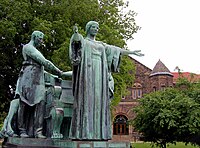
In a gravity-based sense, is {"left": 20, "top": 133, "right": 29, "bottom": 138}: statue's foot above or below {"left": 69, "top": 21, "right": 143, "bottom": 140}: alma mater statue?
below

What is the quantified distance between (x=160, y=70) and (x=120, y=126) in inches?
408

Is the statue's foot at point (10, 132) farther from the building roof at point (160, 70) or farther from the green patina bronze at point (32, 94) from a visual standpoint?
the building roof at point (160, 70)

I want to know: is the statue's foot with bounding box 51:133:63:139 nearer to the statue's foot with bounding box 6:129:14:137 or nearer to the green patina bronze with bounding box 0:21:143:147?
the green patina bronze with bounding box 0:21:143:147

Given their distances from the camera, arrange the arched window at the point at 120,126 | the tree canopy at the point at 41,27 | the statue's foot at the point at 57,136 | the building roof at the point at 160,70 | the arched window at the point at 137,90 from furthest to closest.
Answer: the arched window at the point at 137,90
the building roof at the point at 160,70
the arched window at the point at 120,126
the tree canopy at the point at 41,27
the statue's foot at the point at 57,136

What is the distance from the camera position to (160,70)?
55.9m

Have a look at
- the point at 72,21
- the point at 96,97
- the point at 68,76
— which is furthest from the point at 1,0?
the point at 96,97

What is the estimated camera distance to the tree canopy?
70.0ft

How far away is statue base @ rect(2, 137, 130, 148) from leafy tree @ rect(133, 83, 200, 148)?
60.9ft

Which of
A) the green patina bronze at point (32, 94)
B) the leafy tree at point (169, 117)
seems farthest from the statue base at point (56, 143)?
the leafy tree at point (169, 117)

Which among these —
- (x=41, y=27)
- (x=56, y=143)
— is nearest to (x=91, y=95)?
(x=56, y=143)

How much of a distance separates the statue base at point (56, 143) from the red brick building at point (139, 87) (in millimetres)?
46840

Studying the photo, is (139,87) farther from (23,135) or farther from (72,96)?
(23,135)

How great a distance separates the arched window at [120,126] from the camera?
53.6 meters

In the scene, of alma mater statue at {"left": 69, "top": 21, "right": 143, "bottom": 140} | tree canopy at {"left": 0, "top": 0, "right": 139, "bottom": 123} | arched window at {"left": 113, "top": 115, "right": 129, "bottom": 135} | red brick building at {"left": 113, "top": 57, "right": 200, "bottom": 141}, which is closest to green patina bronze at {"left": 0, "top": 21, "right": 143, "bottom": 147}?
alma mater statue at {"left": 69, "top": 21, "right": 143, "bottom": 140}
